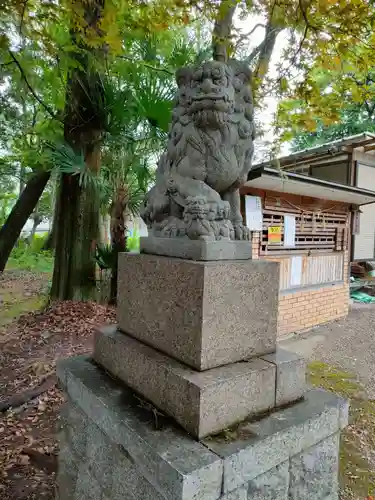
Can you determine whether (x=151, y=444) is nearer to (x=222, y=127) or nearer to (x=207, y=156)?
(x=207, y=156)

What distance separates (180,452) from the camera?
1.29m

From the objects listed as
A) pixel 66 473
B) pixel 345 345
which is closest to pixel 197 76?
pixel 66 473

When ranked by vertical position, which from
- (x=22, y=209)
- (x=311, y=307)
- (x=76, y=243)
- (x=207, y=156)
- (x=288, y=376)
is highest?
(x=22, y=209)

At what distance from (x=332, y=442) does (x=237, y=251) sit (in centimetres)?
113

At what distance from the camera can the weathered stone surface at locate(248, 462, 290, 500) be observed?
4.72ft

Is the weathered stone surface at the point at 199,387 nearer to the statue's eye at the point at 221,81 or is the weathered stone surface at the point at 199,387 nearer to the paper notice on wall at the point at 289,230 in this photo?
the statue's eye at the point at 221,81

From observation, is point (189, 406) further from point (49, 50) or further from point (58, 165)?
point (58, 165)

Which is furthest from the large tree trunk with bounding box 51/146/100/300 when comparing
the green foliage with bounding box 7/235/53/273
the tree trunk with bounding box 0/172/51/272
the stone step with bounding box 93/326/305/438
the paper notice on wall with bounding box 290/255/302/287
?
the green foliage with bounding box 7/235/53/273

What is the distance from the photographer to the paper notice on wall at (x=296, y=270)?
20.1 ft

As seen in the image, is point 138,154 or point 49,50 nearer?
point 49,50

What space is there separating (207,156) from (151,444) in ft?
4.54

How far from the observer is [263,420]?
5.13ft

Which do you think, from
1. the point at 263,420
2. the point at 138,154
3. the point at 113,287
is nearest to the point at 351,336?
the point at 113,287

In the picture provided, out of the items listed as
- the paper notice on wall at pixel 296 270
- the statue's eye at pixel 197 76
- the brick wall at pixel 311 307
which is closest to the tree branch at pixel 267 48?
the statue's eye at pixel 197 76
